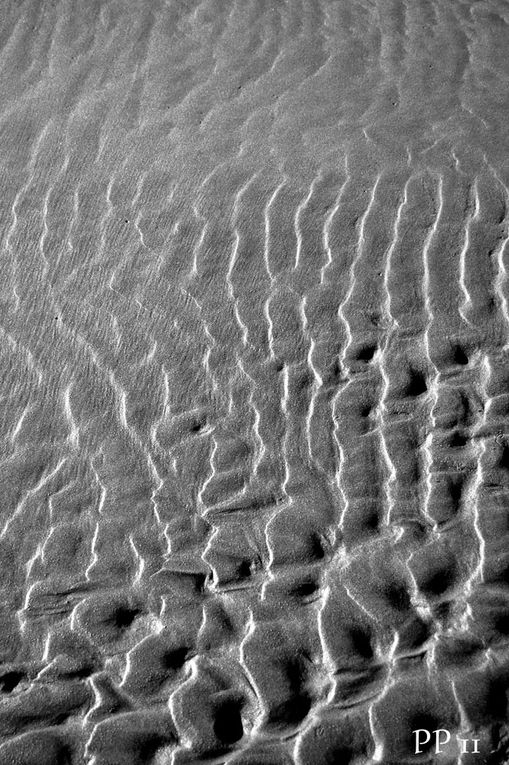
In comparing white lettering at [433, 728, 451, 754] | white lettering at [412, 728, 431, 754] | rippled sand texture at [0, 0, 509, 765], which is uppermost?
rippled sand texture at [0, 0, 509, 765]

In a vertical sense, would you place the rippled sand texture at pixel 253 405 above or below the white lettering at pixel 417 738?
above

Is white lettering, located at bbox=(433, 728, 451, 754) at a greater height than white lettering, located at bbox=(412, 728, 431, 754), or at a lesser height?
lesser

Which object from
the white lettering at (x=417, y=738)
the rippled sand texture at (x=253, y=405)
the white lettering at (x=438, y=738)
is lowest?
the white lettering at (x=438, y=738)

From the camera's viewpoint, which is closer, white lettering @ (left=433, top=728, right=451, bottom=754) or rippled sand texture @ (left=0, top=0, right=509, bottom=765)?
white lettering @ (left=433, top=728, right=451, bottom=754)

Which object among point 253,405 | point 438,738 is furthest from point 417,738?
point 253,405

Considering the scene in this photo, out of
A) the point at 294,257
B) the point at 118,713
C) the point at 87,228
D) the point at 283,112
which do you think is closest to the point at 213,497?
the point at 118,713

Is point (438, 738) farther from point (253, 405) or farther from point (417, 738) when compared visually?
point (253, 405)

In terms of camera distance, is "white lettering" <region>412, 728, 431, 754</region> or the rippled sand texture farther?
the rippled sand texture

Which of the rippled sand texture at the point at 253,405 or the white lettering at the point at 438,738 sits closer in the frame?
the white lettering at the point at 438,738
